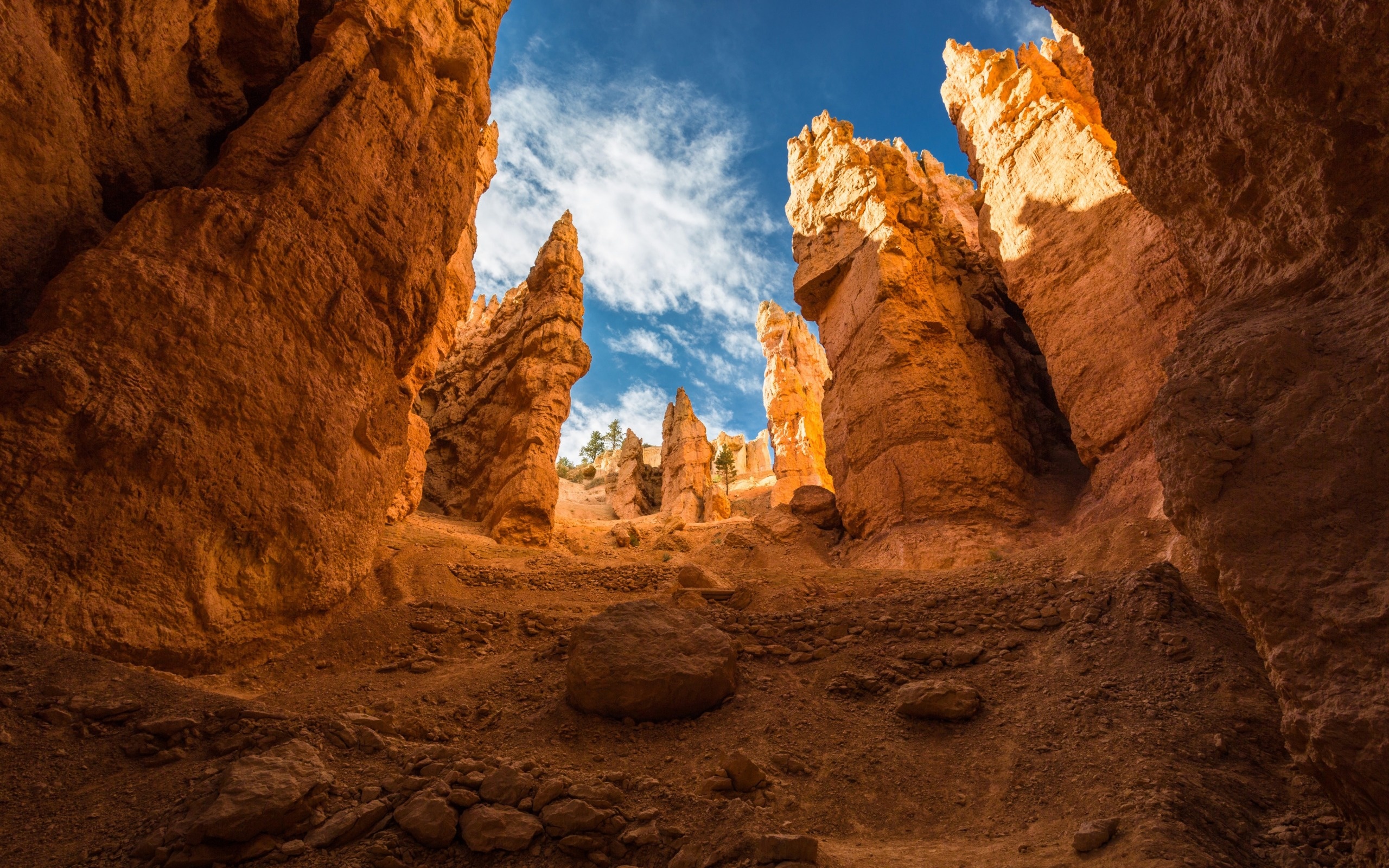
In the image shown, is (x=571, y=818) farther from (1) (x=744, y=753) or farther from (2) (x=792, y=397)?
(2) (x=792, y=397)

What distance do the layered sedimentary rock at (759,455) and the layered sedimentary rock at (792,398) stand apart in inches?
547

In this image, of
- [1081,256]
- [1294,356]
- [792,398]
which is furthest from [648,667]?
[792,398]

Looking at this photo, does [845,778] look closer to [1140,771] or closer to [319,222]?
[1140,771]

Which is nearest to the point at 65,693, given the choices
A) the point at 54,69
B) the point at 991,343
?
the point at 54,69

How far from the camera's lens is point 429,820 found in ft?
9.69

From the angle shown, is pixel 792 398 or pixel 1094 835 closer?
pixel 1094 835

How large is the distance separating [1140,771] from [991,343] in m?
14.9

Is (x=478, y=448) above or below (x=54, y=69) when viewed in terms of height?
above

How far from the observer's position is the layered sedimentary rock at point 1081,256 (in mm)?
10906

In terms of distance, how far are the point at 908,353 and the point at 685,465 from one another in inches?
815

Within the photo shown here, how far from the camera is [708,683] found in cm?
495

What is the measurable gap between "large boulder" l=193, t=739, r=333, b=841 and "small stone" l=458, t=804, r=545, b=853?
0.80 metres

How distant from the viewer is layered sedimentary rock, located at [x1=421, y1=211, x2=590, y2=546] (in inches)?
666

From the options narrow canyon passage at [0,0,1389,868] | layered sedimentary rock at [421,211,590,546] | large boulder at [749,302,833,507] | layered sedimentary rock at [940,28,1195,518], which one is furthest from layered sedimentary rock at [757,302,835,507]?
narrow canyon passage at [0,0,1389,868]
